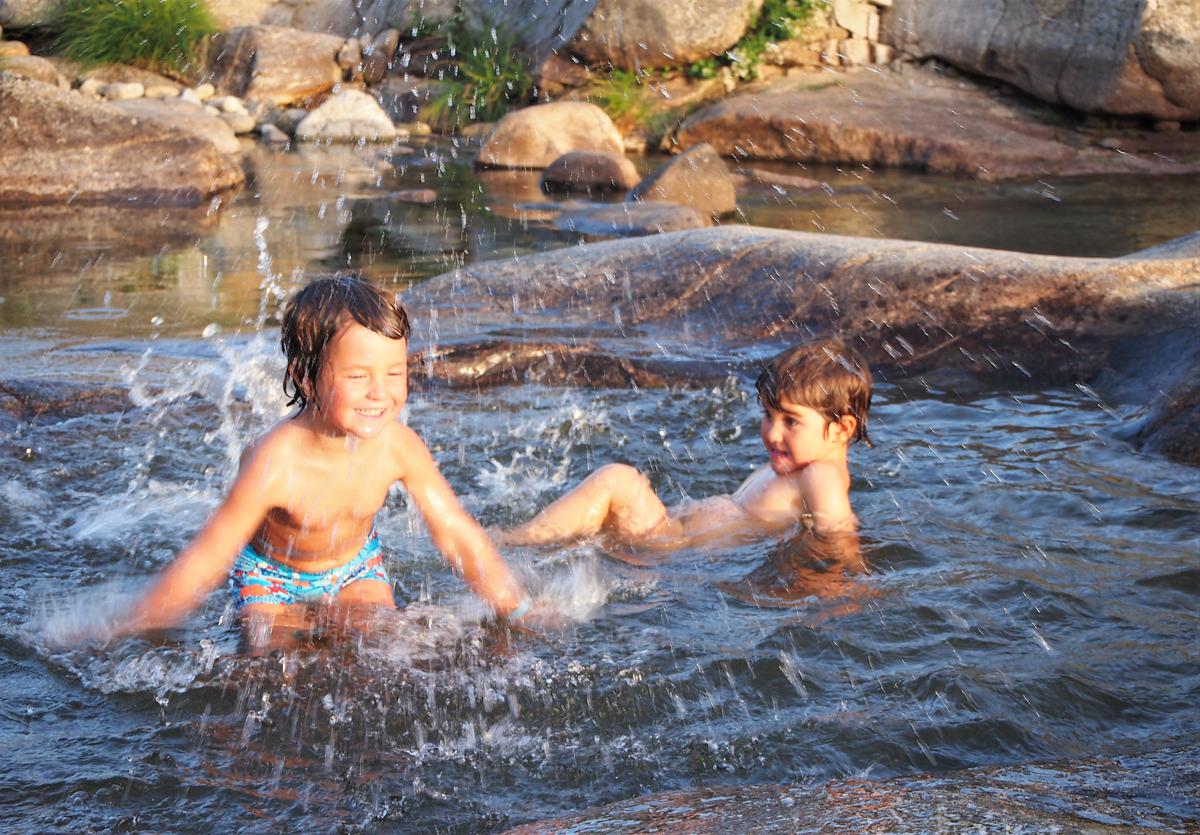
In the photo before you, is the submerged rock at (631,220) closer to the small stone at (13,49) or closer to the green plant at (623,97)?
the green plant at (623,97)

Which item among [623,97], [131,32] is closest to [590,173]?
[623,97]

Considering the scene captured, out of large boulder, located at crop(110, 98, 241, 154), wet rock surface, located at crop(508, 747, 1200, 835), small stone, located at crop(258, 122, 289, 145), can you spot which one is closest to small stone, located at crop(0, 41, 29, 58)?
large boulder, located at crop(110, 98, 241, 154)

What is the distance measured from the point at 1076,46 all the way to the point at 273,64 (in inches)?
400

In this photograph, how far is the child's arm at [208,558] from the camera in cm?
342

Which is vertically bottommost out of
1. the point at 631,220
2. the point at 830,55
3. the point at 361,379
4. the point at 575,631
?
the point at 575,631

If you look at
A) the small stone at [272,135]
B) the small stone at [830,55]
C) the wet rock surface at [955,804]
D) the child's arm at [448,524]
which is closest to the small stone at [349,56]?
the small stone at [272,135]

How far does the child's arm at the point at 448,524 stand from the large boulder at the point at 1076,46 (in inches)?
483

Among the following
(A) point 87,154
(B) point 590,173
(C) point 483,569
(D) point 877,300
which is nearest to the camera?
(C) point 483,569

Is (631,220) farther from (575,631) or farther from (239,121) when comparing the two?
(239,121)

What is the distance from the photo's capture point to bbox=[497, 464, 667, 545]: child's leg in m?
4.40

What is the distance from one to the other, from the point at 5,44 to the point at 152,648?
15.9 m

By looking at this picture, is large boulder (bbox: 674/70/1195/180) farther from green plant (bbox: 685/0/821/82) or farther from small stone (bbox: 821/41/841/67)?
small stone (bbox: 821/41/841/67)

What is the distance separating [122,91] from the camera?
16078mm

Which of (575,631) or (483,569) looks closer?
(575,631)
